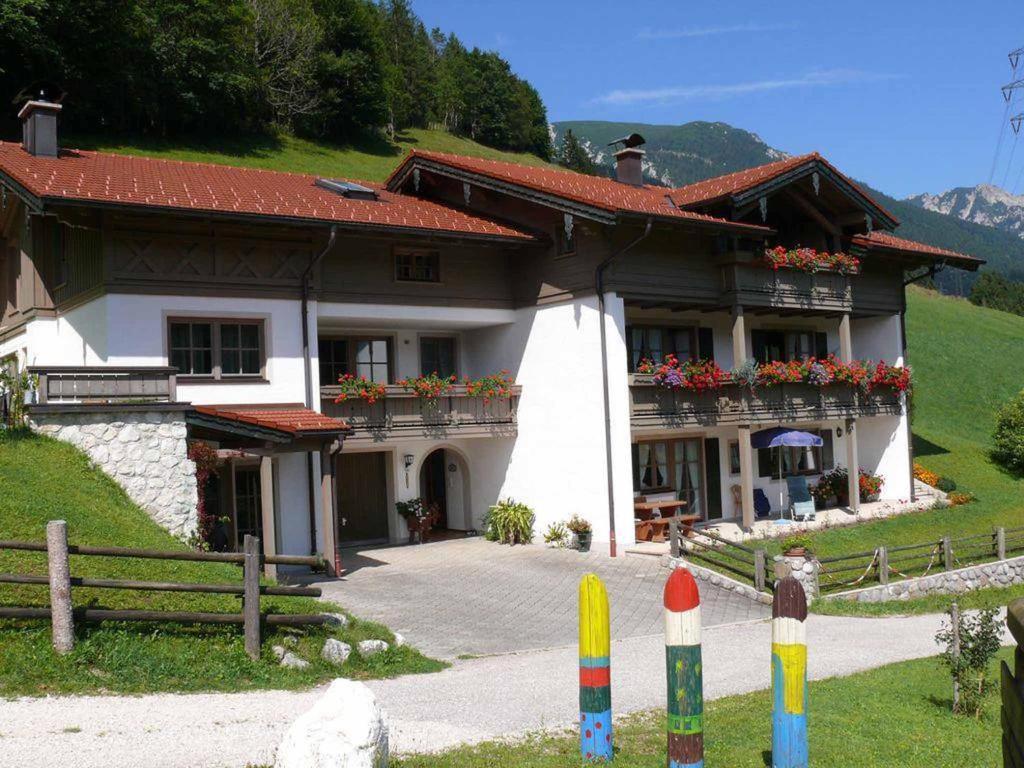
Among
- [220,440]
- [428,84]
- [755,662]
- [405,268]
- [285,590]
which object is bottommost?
[755,662]

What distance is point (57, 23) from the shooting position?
162ft

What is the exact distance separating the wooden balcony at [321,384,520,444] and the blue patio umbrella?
649cm

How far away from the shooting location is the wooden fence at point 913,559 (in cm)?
1964

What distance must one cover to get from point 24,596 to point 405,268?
44.2 feet

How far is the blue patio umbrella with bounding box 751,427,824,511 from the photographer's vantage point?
2500 cm

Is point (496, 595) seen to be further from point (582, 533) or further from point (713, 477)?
point (713, 477)

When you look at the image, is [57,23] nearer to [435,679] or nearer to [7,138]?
[7,138]

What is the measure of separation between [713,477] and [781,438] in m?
2.35

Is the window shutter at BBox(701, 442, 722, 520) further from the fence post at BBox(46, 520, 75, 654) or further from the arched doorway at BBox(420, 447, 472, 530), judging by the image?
the fence post at BBox(46, 520, 75, 654)

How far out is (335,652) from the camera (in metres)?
11.4

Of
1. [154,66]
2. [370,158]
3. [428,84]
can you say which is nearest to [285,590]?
[154,66]

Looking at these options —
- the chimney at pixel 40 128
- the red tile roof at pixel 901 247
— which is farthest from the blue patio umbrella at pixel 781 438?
the chimney at pixel 40 128

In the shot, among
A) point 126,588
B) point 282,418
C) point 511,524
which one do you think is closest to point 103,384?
point 282,418

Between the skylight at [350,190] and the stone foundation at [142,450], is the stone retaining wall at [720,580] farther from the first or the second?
the skylight at [350,190]
